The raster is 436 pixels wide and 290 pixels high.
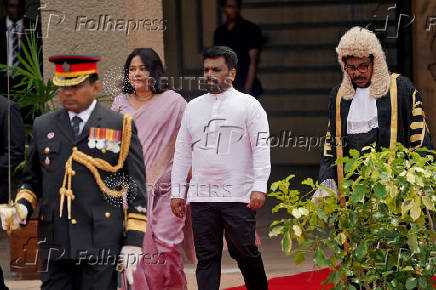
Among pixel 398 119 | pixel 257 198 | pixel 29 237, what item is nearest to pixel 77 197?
pixel 257 198

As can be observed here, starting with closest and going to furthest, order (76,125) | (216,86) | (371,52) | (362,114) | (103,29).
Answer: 1. (76,125)
2. (371,52)
3. (362,114)
4. (216,86)
5. (103,29)

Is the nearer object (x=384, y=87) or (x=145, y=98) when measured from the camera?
(x=384, y=87)

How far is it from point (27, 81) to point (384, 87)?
364 centimetres

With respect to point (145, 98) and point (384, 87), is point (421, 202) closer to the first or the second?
point (384, 87)

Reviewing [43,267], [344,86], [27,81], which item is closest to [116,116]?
[43,267]

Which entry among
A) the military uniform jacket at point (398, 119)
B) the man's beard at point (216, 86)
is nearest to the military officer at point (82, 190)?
the man's beard at point (216, 86)

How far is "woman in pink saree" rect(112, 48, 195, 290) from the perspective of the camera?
7.25 metres

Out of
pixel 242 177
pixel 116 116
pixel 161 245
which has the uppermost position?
pixel 116 116

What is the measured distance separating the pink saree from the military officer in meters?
1.80

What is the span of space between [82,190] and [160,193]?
2.01 metres

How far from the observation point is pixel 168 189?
24.0 ft

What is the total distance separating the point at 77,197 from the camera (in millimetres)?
5309

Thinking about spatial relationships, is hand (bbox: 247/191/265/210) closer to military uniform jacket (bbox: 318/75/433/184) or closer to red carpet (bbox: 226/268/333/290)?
military uniform jacket (bbox: 318/75/433/184)

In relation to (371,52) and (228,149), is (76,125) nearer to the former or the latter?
(228,149)
